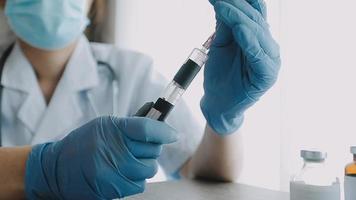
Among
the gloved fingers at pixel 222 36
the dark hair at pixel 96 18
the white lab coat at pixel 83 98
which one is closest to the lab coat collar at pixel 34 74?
the white lab coat at pixel 83 98

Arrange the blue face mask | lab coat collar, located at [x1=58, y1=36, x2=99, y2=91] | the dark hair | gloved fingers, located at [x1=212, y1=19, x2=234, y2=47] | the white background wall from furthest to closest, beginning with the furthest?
1. the dark hair
2. lab coat collar, located at [x1=58, y1=36, x2=99, y2=91]
3. the blue face mask
4. the white background wall
5. gloved fingers, located at [x1=212, y1=19, x2=234, y2=47]

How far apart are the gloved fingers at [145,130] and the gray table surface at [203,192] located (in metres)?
0.16

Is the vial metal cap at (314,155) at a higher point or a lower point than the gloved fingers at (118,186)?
higher

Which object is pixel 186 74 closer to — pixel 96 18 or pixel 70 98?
pixel 70 98

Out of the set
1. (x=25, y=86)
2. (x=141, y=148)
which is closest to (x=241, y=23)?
(x=141, y=148)

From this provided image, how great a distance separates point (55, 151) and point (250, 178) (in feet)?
1.99

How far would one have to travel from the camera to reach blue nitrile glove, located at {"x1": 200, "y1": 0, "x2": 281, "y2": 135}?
0.61m

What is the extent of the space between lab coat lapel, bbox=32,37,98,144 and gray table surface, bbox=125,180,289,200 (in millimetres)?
452

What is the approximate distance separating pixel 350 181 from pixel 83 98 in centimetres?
86

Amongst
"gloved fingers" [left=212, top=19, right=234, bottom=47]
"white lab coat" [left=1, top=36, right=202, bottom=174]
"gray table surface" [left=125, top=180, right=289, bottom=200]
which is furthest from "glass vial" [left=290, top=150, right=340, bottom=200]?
"white lab coat" [left=1, top=36, right=202, bottom=174]

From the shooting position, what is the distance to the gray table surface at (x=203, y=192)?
70 cm

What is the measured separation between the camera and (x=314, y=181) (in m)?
0.59

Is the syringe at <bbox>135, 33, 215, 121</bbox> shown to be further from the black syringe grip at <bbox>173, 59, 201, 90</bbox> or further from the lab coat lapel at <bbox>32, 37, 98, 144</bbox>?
the lab coat lapel at <bbox>32, 37, 98, 144</bbox>

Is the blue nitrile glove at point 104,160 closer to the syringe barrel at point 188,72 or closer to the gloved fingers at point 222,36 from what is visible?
the syringe barrel at point 188,72
